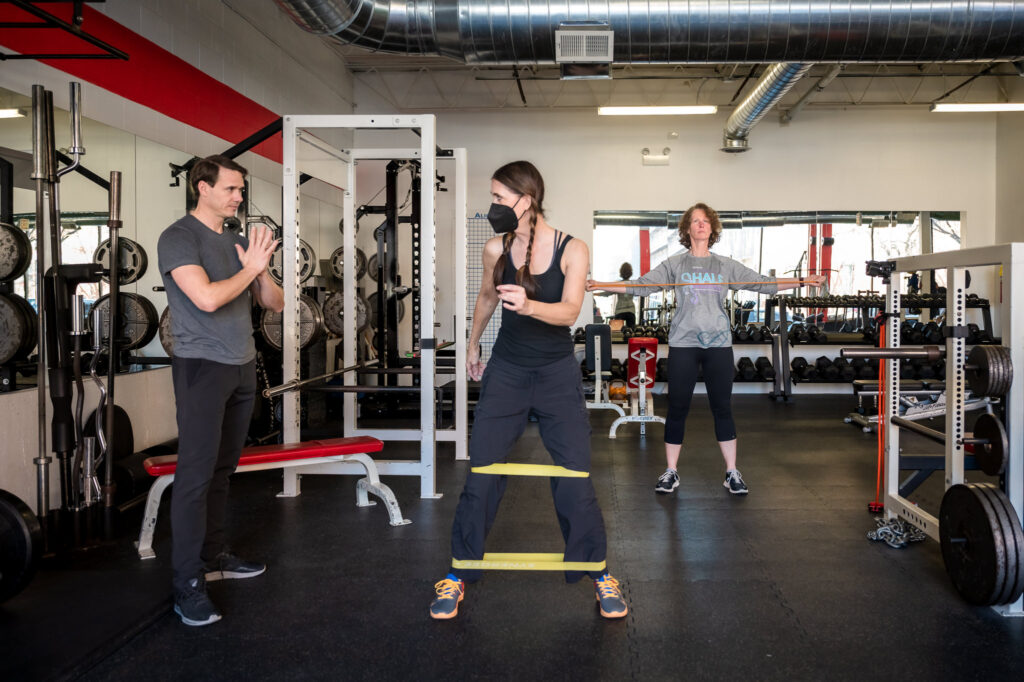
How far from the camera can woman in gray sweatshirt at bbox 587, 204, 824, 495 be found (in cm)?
328

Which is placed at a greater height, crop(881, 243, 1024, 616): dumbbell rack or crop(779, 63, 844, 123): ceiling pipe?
crop(779, 63, 844, 123): ceiling pipe

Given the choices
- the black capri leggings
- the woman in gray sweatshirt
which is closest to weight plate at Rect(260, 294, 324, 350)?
the woman in gray sweatshirt

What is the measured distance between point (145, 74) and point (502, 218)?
3.33 m

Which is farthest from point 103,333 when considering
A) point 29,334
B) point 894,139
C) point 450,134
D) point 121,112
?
point 894,139

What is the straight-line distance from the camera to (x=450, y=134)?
859 cm

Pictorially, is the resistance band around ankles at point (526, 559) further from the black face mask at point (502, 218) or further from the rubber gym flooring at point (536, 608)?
the black face mask at point (502, 218)

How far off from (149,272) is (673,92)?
21.1 feet

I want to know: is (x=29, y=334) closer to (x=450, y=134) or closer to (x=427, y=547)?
(x=427, y=547)

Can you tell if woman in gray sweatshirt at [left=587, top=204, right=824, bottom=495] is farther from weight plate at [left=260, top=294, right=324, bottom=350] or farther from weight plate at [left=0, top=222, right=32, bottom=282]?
weight plate at [left=0, top=222, right=32, bottom=282]

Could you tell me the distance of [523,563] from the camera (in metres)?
2.06

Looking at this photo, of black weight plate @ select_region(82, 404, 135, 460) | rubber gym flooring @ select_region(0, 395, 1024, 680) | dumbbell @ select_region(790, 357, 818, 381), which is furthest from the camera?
dumbbell @ select_region(790, 357, 818, 381)

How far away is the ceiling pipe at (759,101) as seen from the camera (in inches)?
231

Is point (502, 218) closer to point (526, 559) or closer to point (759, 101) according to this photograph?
point (526, 559)

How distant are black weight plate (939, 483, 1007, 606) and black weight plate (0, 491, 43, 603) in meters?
2.74
